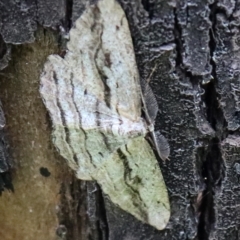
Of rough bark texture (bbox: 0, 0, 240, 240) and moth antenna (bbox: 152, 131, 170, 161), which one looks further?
moth antenna (bbox: 152, 131, 170, 161)

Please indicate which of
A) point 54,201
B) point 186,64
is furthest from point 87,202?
point 186,64

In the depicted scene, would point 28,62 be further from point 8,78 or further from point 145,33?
point 145,33

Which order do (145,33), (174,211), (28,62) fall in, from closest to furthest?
(145,33), (28,62), (174,211)

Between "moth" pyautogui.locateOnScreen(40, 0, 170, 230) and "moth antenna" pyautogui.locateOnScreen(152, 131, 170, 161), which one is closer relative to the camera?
"moth" pyautogui.locateOnScreen(40, 0, 170, 230)

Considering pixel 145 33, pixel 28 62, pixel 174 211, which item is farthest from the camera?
pixel 174 211

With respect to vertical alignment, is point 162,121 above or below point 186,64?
below
